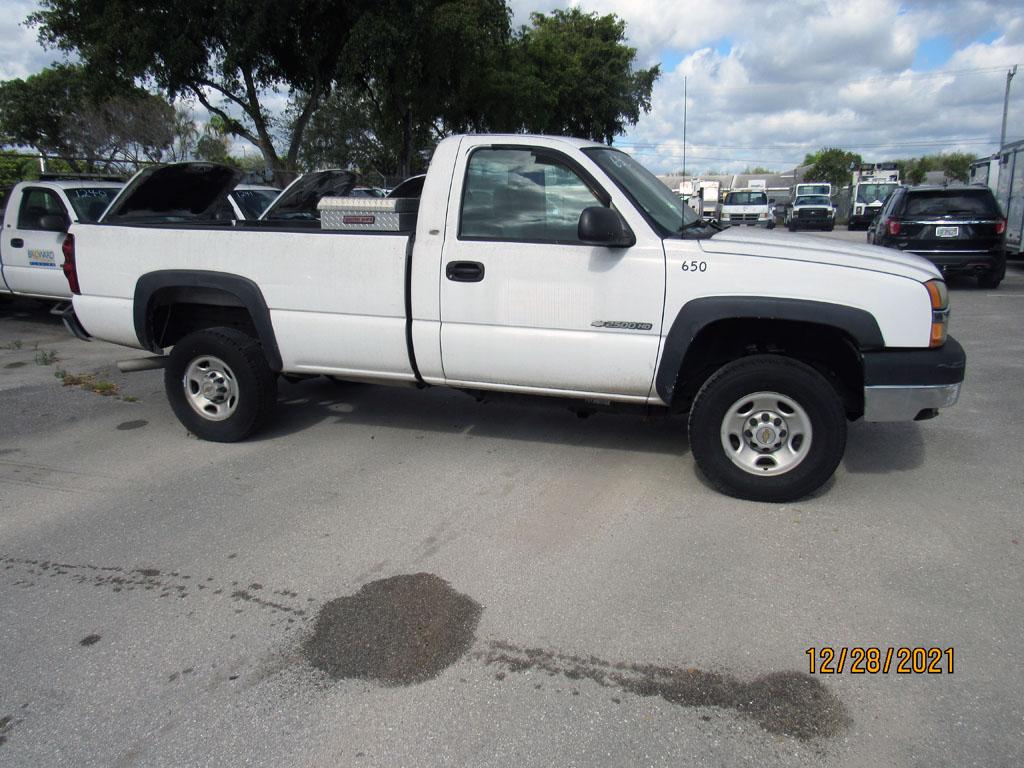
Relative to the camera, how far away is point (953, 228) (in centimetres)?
1259

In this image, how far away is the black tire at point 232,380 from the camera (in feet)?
17.8

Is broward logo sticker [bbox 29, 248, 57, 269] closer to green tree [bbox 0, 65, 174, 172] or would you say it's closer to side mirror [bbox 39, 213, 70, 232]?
side mirror [bbox 39, 213, 70, 232]

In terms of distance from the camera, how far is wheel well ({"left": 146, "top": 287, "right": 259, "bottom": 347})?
17.9ft

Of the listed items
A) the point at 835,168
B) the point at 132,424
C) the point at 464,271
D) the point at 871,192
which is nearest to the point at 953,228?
the point at 464,271

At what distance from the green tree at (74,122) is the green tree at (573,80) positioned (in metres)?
13.0

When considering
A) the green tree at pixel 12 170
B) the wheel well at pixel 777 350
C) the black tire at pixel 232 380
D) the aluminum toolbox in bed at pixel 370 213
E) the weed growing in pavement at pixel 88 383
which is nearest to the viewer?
the wheel well at pixel 777 350

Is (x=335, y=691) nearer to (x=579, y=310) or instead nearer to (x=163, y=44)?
(x=579, y=310)

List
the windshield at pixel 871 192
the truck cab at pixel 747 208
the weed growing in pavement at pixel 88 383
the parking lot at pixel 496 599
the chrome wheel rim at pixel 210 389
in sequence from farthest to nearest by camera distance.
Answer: the windshield at pixel 871 192
the truck cab at pixel 747 208
the weed growing in pavement at pixel 88 383
the chrome wheel rim at pixel 210 389
the parking lot at pixel 496 599

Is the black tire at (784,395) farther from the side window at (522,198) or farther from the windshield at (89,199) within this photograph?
the windshield at (89,199)

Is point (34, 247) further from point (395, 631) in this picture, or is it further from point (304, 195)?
point (395, 631)

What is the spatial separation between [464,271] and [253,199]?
695 cm

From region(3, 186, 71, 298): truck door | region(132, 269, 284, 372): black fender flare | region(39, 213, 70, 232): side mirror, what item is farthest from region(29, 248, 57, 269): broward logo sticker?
region(132, 269, 284, 372): black fender flare

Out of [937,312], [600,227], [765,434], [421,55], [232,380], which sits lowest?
[765,434]
